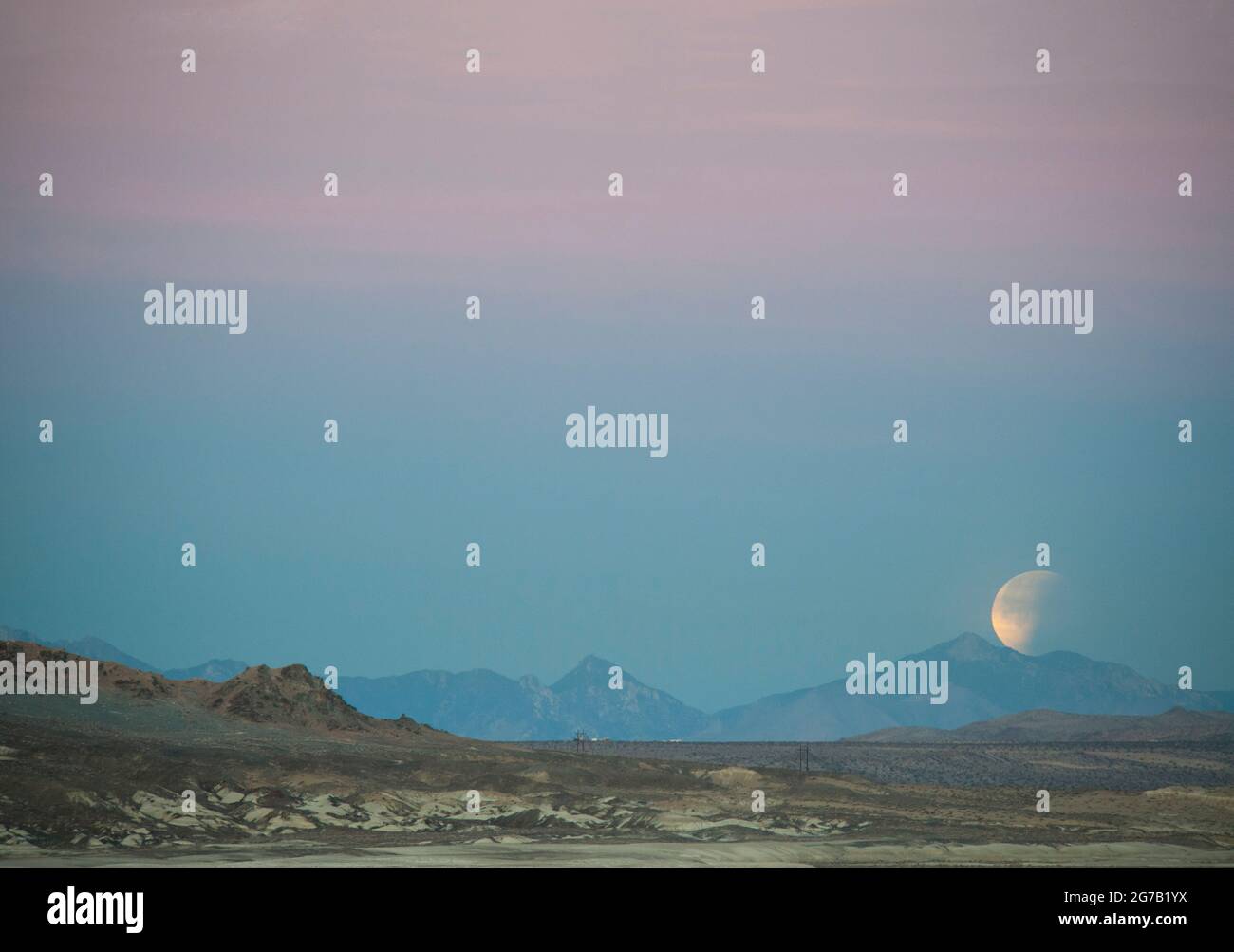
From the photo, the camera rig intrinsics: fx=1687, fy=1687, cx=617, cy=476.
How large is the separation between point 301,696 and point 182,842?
23.1 metres

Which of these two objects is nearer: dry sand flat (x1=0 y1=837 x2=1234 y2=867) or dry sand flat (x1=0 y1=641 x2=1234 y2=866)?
dry sand flat (x1=0 y1=837 x2=1234 y2=867)

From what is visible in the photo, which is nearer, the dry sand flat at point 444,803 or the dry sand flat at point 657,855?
the dry sand flat at point 657,855

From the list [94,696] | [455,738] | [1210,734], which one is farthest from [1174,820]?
[1210,734]

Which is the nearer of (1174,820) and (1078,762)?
(1174,820)

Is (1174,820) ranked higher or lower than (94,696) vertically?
lower

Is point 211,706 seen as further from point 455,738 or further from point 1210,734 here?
point 1210,734

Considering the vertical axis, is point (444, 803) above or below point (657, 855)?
above

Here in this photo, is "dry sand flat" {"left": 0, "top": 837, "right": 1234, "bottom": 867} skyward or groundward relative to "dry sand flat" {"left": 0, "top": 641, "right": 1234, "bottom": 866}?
groundward

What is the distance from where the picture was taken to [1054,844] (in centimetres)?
4481

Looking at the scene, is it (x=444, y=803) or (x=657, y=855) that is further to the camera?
(x=444, y=803)

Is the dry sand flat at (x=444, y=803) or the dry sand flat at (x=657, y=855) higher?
the dry sand flat at (x=444, y=803)
